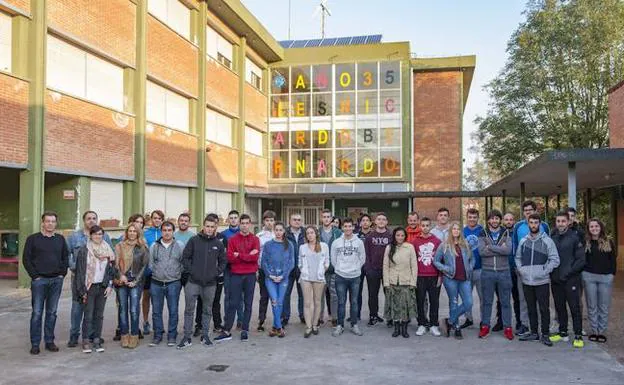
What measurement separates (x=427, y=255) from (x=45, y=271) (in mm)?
5091

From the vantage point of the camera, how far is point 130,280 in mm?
7102

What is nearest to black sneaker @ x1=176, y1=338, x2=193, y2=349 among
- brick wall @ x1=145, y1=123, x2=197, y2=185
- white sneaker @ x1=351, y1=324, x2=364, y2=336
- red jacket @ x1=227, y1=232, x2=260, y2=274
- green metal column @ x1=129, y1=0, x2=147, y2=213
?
red jacket @ x1=227, y1=232, x2=260, y2=274

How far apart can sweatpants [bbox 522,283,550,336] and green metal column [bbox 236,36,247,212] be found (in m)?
17.8

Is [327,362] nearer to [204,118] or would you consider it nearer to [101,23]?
[101,23]

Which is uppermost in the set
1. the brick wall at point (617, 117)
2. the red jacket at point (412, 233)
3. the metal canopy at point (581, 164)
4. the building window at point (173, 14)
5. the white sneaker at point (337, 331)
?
the building window at point (173, 14)

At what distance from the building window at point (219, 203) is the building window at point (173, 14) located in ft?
20.2

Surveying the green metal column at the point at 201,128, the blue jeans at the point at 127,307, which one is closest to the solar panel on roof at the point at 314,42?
the green metal column at the point at 201,128

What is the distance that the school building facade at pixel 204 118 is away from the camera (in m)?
12.6

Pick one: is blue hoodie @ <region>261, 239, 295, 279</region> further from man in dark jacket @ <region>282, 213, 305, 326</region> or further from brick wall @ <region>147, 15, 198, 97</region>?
brick wall @ <region>147, 15, 198, 97</region>

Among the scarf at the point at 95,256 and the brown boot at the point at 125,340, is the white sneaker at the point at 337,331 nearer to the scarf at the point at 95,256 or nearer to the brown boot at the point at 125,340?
the brown boot at the point at 125,340

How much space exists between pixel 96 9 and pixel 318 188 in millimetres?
14600

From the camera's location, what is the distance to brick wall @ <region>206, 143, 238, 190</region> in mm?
21359

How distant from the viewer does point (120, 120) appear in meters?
15.6

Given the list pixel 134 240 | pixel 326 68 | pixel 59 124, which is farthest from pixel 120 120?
pixel 326 68
